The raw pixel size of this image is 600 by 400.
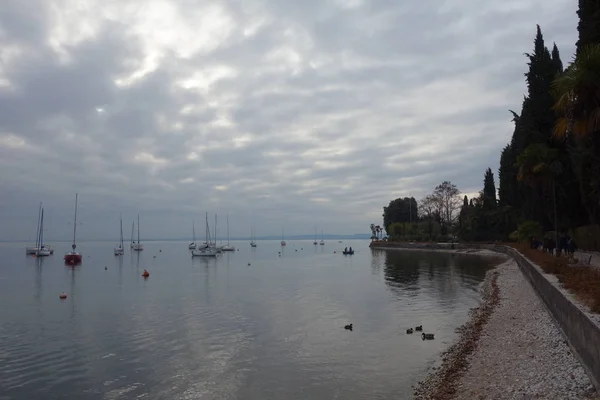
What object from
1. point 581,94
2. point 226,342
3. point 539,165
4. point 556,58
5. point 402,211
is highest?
point 556,58

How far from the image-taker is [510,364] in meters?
16.1

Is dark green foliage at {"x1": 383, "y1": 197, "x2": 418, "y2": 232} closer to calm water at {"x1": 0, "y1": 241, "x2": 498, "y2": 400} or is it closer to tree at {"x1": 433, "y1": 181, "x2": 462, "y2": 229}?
tree at {"x1": 433, "y1": 181, "x2": 462, "y2": 229}

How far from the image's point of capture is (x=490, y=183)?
98.4 metres

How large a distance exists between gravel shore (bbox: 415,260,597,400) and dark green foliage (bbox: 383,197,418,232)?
128 meters

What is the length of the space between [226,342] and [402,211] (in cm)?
13550

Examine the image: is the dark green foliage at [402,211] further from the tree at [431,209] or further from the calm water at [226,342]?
the calm water at [226,342]

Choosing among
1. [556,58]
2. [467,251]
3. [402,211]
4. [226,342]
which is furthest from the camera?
[402,211]

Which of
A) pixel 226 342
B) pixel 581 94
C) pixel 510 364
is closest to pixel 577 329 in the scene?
pixel 510 364

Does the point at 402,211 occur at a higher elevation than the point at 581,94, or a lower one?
higher

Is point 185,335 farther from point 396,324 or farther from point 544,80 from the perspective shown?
point 544,80

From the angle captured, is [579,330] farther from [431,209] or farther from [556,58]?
[431,209]

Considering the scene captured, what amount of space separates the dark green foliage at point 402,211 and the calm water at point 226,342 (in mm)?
106573

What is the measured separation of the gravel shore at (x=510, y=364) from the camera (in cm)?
1276

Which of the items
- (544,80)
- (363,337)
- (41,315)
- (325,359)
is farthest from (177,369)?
(544,80)
